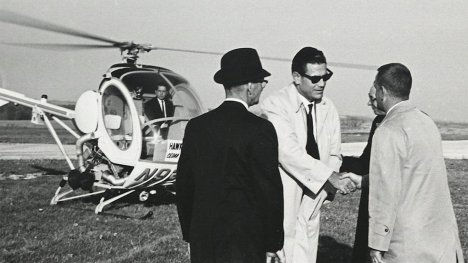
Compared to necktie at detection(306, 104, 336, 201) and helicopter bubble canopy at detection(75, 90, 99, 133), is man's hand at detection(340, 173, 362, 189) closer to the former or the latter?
necktie at detection(306, 104, 336, 201)

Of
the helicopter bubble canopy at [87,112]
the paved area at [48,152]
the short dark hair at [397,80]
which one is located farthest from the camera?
the paved area at [48,152]

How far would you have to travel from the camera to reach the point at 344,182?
141 inches

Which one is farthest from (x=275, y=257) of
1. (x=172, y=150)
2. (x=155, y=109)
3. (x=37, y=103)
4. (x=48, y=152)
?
(x=48, y=152)

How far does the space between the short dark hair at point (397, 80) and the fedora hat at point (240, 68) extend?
0.71 meters

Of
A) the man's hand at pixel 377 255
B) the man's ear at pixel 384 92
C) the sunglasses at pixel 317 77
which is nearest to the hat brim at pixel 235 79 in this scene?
the man's ear at pixel 384 92

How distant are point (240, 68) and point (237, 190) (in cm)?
67

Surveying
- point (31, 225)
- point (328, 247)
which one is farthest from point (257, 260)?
point (31, 225)

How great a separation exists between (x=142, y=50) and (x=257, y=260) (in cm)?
662

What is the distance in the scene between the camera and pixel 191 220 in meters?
2.91

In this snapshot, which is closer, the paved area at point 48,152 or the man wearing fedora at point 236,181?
the man wearing fedora at point 236,181

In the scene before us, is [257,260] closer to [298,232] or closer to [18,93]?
[298,232]

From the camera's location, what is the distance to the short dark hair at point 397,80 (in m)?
2.96

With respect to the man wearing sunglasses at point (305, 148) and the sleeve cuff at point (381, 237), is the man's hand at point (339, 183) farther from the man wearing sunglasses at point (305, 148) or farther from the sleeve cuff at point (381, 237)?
the sleeve cuff at point (381, 237)

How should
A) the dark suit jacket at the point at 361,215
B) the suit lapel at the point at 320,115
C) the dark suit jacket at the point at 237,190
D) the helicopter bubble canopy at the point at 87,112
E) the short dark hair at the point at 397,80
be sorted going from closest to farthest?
the dark suit jacket at the point at 237,190, the short dark hair at the point at 397,80, the suit lapel at the point at 320,115, the dark suit jacket at the point at 361,215, the helicopter bubble canopy at the point at 87,112
